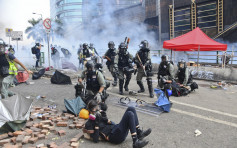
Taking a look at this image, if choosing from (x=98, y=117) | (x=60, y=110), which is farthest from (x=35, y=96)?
(x=98, y=117)

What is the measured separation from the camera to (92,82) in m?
4.67

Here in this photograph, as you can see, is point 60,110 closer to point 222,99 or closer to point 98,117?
point 98,117

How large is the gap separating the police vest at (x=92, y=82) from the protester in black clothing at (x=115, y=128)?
1.26 meters

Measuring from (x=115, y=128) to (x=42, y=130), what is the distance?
4.61 feet

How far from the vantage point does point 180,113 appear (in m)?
4.75

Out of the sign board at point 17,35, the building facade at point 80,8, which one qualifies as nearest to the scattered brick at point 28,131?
the sign board at point 17,35

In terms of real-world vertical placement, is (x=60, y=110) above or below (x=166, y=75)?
below

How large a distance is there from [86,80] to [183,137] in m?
2.47

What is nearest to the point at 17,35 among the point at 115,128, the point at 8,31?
the point at 8,31

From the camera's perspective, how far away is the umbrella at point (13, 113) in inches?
140

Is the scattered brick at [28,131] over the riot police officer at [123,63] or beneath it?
beneath

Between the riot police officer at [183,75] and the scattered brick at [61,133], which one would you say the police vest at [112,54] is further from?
the scattered brick at [61,133]

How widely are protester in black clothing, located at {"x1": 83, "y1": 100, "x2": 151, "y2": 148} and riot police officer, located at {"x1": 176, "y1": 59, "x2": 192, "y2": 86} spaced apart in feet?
13.5

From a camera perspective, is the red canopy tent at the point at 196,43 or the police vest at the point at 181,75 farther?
the red canopy tent at the point at 196,43
